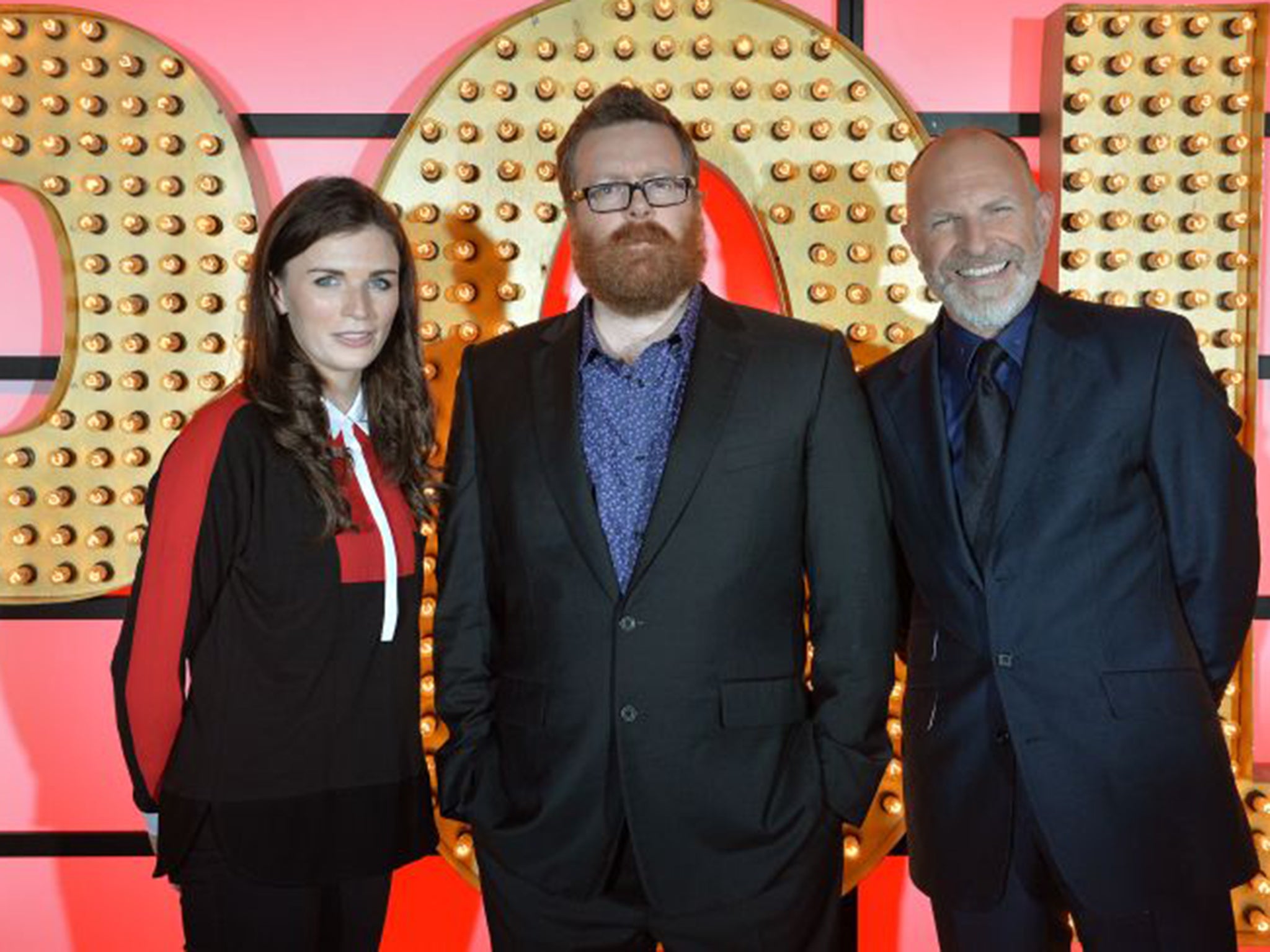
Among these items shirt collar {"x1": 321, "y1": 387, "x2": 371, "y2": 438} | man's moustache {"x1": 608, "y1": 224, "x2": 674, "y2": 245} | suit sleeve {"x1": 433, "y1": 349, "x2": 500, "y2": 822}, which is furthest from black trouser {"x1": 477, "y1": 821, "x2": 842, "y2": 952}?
man's moustache {"x1": 608, "y1": 224, "x2": 674, "y2": 245}

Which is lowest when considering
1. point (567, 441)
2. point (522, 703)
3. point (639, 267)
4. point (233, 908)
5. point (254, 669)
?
point (233, 908)

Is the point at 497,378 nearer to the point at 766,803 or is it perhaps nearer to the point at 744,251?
the point at 766,803

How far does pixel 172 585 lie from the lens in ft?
6.60

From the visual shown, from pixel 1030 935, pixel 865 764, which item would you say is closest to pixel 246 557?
pixel 865 764

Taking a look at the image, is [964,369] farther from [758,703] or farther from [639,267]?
[758,703]

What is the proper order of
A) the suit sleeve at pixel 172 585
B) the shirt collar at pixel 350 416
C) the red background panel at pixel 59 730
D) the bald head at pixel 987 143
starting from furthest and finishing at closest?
the red background panel at pixel 59 730, the bald head at pixel 987 143, the shirt collar at pixel 350 416, the suit sleeve at pixel 172 585

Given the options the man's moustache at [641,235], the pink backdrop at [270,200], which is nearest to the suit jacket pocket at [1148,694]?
→ the man's moustache at [641,235]

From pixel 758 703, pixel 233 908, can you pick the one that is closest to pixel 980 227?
pixel 758 703

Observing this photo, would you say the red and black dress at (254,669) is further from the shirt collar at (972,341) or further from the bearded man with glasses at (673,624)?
the shirt collar at (972,341)

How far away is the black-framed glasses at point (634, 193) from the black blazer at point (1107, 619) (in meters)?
0.75

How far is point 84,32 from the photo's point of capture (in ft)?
9.51

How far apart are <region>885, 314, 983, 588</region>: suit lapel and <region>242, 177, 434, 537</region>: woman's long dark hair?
3.18 feet

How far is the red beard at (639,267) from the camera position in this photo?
2191 millimetres

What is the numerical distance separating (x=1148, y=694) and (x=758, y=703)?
703 millimetres
